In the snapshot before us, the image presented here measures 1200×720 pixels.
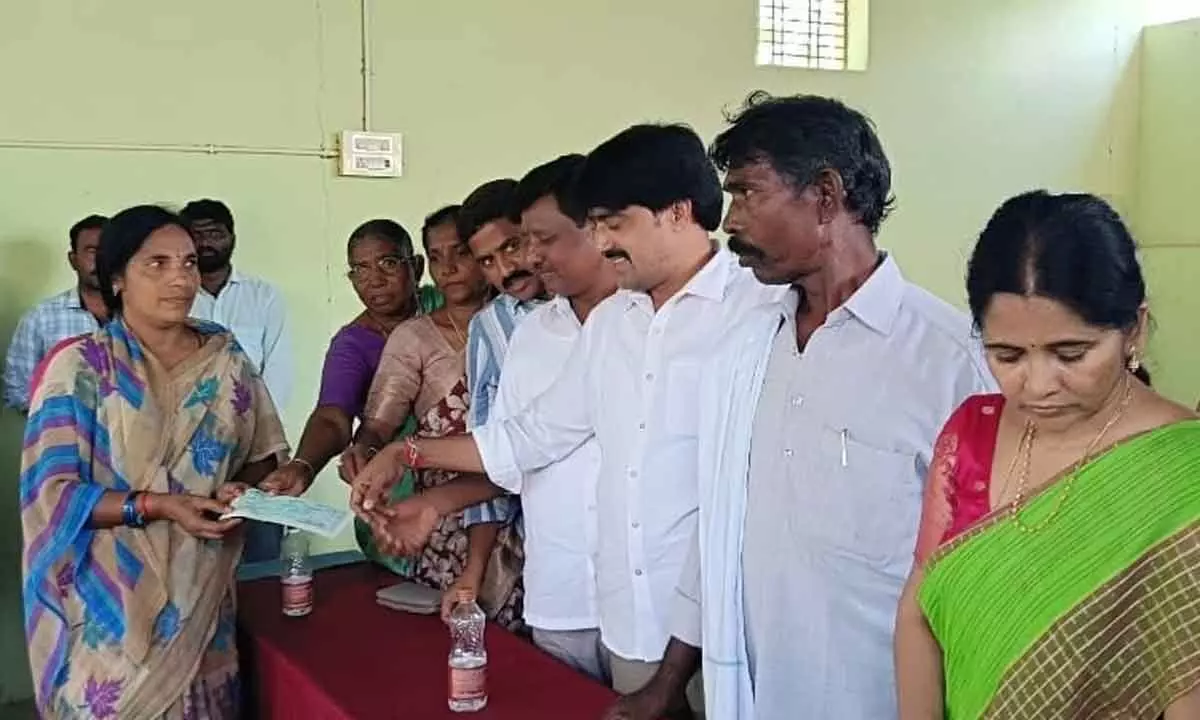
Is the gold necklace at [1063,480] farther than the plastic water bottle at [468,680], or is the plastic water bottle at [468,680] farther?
the plastic water bottle at [468,680]

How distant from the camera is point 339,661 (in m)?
2.22

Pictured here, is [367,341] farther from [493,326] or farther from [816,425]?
[816,425]

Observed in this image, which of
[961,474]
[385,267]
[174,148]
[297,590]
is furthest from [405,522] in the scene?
[174,148]

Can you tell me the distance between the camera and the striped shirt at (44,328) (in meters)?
3.97

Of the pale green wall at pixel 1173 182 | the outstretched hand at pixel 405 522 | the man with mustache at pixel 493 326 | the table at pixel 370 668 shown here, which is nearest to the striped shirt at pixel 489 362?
the man with mustache at pixel 493 326

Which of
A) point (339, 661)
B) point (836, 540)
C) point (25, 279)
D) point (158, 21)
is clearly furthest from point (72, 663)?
point (158, 21)

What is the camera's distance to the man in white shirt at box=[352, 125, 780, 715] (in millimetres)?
1858

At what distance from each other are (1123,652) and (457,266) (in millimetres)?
1942

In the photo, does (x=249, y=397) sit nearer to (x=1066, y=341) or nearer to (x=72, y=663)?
(x=72, y=663)

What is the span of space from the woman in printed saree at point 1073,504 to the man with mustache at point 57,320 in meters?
3.43

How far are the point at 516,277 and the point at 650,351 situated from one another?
2.10 ft

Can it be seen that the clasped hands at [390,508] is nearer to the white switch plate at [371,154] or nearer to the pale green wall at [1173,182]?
the white switch plate at [371,154]

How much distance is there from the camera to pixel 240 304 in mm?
4402

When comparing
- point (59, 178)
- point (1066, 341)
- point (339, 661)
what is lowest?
point (339, 661)
